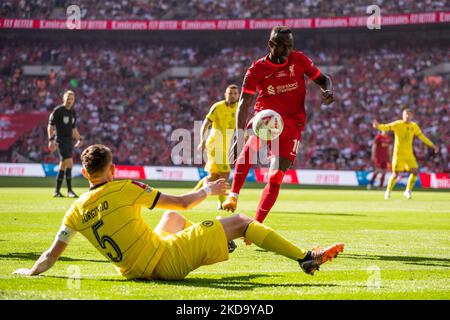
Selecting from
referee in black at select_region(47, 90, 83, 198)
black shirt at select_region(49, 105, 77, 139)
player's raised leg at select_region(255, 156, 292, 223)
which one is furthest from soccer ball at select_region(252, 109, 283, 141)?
black shirt at select_region(49, 105, 77, 139)

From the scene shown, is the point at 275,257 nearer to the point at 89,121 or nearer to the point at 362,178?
the point at 362,178

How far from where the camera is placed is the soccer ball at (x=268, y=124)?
995 cm

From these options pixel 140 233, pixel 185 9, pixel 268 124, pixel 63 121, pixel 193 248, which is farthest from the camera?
pixel 185 9

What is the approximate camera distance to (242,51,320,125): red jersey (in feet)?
33.1

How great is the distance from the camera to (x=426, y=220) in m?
15.4

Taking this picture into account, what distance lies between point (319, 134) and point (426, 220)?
961 inches

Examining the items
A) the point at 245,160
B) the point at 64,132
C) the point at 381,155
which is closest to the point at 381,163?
the point at 381,155

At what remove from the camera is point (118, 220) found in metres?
6.45

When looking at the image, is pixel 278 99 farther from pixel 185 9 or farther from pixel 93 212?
pixel 185 9

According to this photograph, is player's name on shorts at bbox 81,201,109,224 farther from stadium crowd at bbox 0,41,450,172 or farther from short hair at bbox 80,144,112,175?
stadium crowd at bbox 0,41,450,172

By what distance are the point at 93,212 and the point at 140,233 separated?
1.42 ft

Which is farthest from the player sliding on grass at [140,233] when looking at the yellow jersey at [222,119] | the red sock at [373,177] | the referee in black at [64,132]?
the red sock at [373,177]

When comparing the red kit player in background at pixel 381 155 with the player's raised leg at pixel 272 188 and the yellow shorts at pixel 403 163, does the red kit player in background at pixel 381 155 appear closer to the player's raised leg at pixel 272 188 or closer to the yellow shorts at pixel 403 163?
the yellow shorts at pixel 403 163

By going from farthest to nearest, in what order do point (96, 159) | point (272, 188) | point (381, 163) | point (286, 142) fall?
1. point (381, 163)
2. point (286, 142)
3. point (272, 188)
4. point (96, 159)
